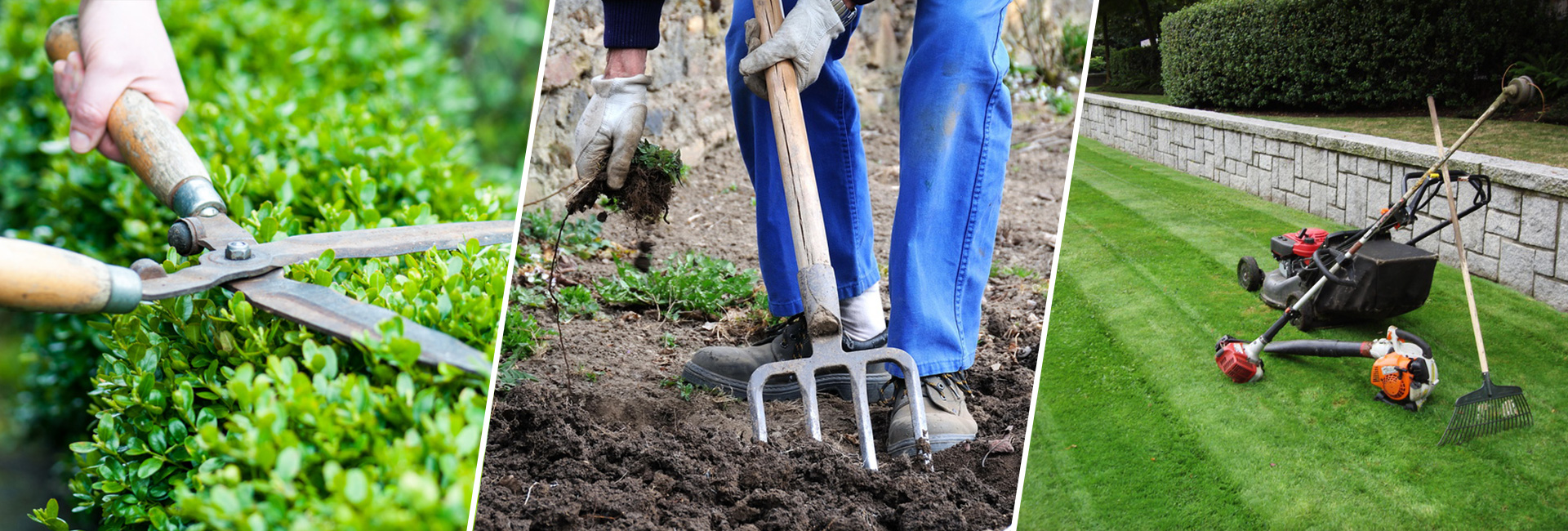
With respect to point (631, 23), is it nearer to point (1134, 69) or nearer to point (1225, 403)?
point (1134, 69)

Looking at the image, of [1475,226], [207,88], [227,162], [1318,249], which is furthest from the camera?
[207,88]

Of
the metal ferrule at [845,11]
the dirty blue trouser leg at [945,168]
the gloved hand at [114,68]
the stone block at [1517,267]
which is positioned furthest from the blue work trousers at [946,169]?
the gloved hand at [114,68]

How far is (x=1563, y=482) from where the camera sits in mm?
2223

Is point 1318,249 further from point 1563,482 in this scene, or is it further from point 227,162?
point 227,162

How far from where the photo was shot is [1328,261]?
2.85 m

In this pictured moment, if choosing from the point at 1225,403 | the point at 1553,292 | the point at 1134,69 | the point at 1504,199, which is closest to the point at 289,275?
the point at 1134,69

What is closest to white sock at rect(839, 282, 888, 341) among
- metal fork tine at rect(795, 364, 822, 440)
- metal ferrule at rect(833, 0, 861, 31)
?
metal fork tine at rect(795, 364, 822, 440)

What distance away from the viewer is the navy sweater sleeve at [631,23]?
92.4 inches

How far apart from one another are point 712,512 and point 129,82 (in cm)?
190

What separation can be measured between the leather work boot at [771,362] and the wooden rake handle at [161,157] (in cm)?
128

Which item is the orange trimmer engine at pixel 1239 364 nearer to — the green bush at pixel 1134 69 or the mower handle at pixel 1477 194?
the mower handle at pixel 1477 194

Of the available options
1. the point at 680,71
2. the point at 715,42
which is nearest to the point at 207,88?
the point at 680,71

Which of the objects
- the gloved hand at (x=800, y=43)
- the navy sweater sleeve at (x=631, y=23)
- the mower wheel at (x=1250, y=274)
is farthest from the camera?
the mower wheel at (x=1250, y=274)

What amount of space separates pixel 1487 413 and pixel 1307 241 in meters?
0.71
